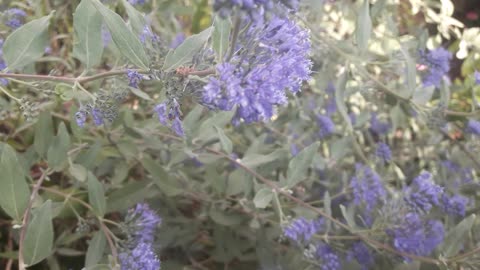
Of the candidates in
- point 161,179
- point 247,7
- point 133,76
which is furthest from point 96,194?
point 247,7

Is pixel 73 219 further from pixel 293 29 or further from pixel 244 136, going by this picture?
pixel 293 29

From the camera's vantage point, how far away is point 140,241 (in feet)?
5.07

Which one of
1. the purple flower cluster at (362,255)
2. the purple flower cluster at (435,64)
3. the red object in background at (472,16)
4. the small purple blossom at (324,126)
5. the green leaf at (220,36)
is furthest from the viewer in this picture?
the red object in background at (472,16)

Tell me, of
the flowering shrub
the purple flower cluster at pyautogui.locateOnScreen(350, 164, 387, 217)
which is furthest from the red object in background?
the purple flower cluster at pyautogui.locateOnScreen(350, 164, 387, 217)

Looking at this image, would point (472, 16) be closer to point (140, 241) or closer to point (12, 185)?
point (140, 241)

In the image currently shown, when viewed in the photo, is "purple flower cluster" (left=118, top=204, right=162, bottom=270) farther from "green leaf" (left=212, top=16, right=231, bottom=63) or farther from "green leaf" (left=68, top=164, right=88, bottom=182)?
"green leaf" (left=212, top=16, right=231, bottom=63)

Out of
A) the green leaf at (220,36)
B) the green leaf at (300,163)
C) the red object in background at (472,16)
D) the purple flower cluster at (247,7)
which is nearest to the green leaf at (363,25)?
the green leaf at (300,163)

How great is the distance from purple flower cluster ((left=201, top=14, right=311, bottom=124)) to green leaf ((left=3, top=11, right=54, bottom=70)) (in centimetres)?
47

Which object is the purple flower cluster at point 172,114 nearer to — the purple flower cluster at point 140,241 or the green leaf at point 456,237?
the purple flower cluster at point 140,241

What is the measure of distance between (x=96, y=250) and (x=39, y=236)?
0.28m

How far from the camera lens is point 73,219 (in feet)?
6.59

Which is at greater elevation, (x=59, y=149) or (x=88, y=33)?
(x=88, y=33)

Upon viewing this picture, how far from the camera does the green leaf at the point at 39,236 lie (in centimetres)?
131

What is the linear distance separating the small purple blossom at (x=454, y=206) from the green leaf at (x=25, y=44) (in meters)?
1.52
